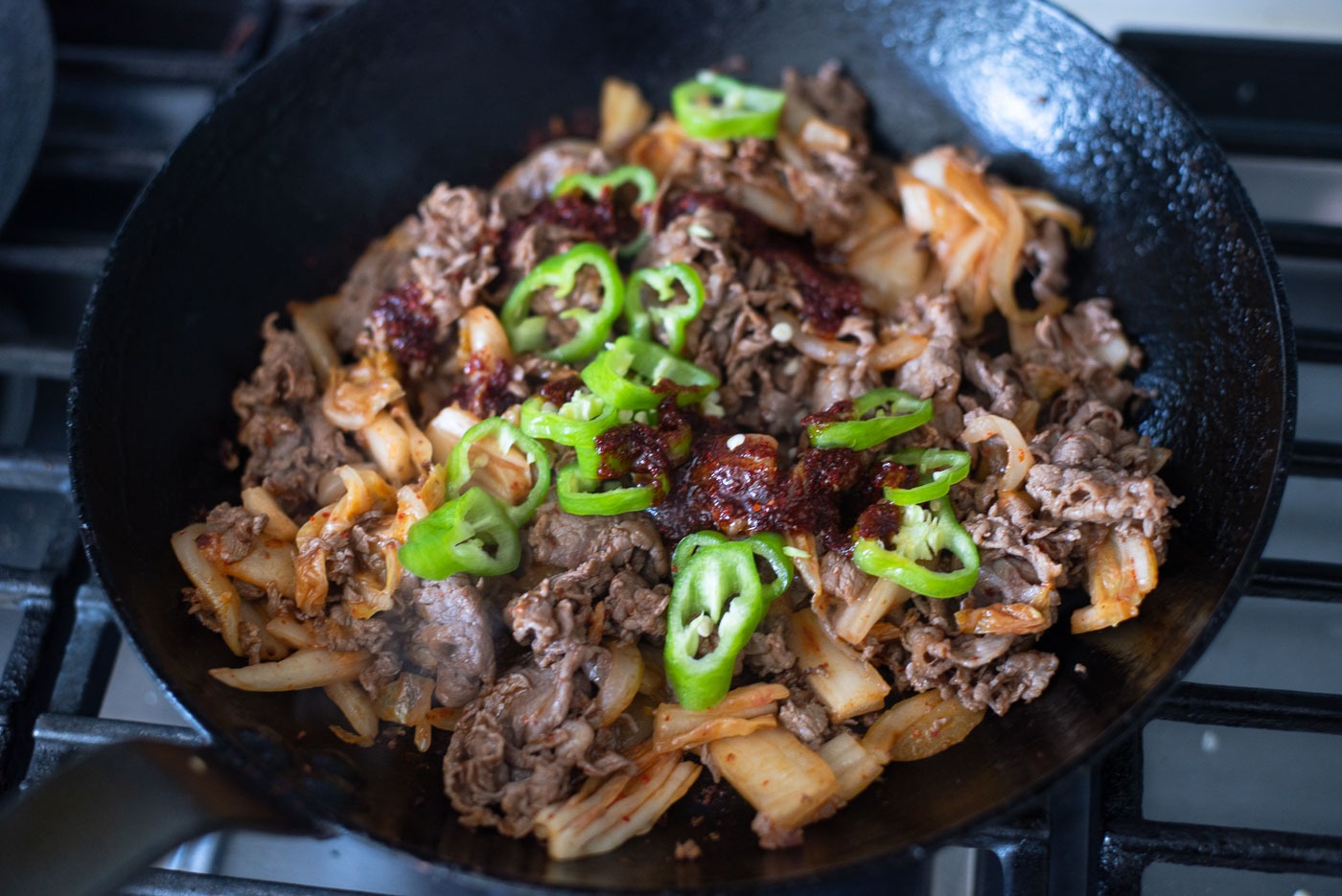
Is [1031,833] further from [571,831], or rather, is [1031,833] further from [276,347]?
[276,347]

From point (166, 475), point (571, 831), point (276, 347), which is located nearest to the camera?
point (571, 831)

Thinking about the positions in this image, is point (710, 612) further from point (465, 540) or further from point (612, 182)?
point (612, 182)

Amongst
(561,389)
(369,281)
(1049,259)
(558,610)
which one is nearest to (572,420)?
(561,389)

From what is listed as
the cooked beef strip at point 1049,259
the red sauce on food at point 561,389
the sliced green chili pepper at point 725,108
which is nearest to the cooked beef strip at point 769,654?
the red sauce on food at point 561,389

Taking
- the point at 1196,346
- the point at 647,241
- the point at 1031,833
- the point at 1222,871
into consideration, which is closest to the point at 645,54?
the point at 647,241

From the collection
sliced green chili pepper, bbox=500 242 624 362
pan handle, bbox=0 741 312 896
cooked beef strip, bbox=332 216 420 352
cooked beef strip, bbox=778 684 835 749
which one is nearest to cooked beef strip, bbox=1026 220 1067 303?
sliced green chili pepper, bbox=500 242 624 362
